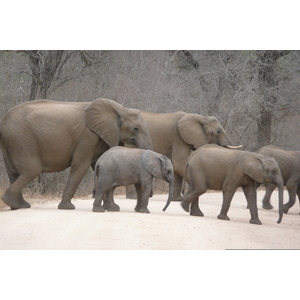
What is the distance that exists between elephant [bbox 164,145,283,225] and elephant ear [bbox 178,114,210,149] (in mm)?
2525

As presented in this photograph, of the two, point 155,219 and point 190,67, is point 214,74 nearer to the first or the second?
point 190,67

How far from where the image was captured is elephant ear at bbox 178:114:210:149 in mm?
12672

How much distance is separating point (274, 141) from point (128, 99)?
3.56 metres

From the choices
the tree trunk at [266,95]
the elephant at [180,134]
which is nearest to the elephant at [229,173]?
the elephant at [180,134]

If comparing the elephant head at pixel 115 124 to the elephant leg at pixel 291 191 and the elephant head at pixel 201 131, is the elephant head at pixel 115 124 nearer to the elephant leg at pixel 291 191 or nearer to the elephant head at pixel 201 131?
the elephant head at pixel 201 131

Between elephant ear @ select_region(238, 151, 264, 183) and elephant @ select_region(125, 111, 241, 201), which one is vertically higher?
elephant ear @ select_region(238, 151, 264, 183)

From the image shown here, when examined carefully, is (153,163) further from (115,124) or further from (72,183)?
(72,183)

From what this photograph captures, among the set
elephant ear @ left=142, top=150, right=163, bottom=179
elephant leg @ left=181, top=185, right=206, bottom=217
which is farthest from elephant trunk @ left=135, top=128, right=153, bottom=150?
elephant leg @ left=181, top=185, right=206, bottom=217

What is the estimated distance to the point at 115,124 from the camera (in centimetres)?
1038

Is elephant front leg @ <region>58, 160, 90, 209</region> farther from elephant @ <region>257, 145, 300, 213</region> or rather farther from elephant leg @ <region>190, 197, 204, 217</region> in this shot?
elephant @ <region>257, 145, 300, 213</region>

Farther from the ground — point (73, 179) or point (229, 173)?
point (229, 173)

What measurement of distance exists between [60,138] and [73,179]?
0.66 metres

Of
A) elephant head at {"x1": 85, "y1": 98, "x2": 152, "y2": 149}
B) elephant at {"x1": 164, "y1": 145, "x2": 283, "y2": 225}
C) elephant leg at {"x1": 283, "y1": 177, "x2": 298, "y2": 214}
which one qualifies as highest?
elephant head at {"x1": 85, "y1": 98, "x2": 152, "y2": 149}

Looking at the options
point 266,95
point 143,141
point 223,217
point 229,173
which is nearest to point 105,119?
point 143,141
